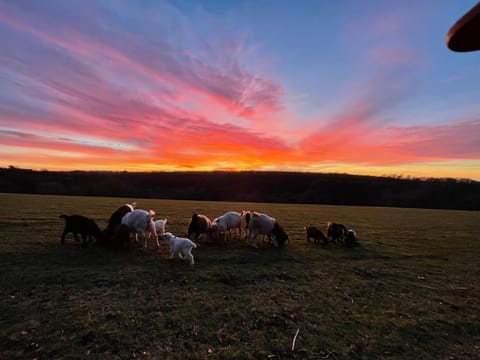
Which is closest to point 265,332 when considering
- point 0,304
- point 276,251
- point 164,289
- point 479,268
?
point 164,289

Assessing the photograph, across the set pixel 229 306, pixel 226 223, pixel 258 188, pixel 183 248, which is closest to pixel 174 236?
pixel 183 248

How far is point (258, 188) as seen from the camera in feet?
243

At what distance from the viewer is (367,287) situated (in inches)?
310

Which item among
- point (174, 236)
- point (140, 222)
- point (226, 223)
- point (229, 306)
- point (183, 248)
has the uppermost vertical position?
point (140, 222)

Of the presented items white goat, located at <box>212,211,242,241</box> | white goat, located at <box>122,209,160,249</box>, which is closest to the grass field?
white goat, located at <box>122,209,160,249</box>

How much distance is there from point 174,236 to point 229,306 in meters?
5.08

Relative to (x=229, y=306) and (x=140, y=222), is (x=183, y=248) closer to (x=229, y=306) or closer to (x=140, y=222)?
(x=140, y=222)

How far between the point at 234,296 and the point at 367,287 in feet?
12.7

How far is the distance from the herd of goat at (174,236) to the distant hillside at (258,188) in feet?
146

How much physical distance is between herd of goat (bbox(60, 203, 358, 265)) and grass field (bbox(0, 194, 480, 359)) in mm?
689

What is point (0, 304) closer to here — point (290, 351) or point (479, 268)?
point (290, 351)

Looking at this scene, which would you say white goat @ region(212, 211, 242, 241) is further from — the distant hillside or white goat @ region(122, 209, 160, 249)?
the distant hillside

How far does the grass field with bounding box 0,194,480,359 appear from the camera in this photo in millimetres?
4676

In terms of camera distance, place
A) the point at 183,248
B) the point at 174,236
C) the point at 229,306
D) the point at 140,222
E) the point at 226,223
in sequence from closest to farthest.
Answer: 1. the point at 229,306
2. the point at 183,248
3. the point at 174,236
4. the point at 140,222
5. the point at 226,223
